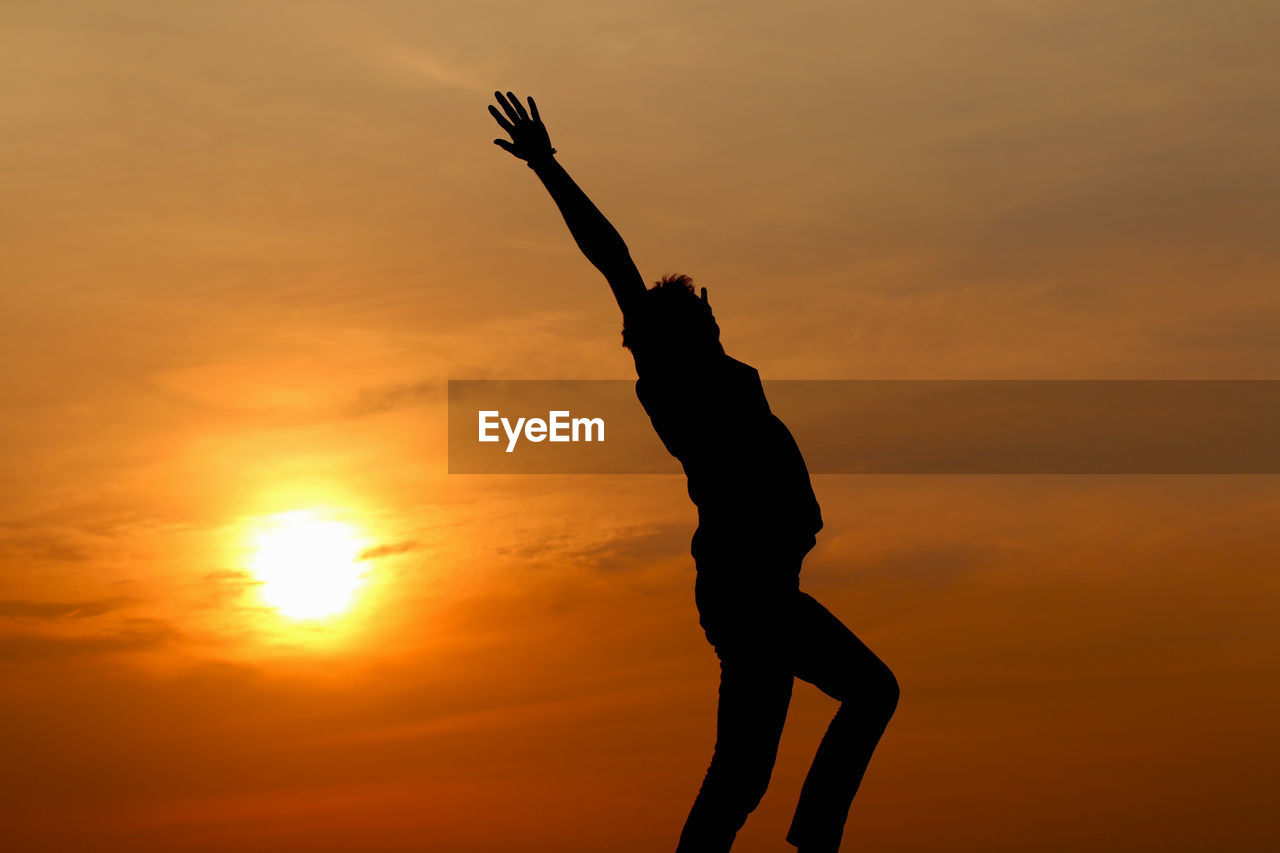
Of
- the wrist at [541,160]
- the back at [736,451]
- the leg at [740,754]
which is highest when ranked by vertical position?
the wrist at [541,160]

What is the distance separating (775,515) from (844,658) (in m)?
0.79

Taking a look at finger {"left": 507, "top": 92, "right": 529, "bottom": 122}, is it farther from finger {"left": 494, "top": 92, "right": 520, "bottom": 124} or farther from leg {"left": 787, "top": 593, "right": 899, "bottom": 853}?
leg {"left": 787, "top": 593, "right": 899, "bottom": 853}

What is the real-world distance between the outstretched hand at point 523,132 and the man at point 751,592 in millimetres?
18

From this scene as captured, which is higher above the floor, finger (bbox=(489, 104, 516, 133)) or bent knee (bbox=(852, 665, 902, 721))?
finger (bbox=(489, 104, 516, 133))

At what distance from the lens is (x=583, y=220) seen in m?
6.70

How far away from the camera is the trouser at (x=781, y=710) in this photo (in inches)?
274

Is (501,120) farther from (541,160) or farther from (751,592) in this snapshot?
(751,592)

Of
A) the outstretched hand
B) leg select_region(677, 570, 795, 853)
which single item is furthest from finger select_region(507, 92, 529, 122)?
leg select_region(677, 570, 795, 853)

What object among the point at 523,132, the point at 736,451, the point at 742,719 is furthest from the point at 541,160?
the point at 742,719

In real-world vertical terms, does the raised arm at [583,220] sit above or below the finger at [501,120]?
below

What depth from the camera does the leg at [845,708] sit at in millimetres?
6988

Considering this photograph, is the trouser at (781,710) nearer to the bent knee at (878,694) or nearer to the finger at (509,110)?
the bent knee at (878,694)

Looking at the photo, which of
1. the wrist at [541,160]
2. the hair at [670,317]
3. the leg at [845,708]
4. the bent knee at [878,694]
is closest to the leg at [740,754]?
the leg at [845,708]

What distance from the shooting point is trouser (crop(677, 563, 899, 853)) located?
697cm
